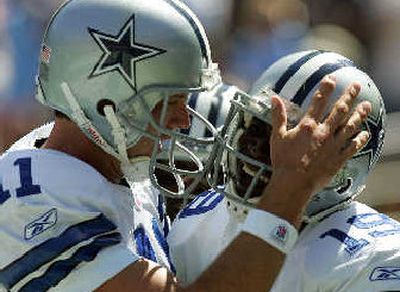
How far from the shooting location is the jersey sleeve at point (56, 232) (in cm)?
184

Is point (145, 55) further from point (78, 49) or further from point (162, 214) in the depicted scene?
point (162, 214)

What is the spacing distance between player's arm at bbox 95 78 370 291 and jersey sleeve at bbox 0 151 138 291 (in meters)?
0.08

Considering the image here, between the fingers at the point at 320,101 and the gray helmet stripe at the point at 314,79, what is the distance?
7.7 inches

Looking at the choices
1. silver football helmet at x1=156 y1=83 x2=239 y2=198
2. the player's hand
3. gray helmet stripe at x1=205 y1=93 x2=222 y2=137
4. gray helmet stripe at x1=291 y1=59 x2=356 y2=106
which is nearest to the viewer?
the player's hand

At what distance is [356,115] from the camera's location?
5.96 feet

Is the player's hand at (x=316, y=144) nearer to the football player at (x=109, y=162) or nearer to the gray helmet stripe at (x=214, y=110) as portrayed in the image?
the football player at (x=109, y=162)

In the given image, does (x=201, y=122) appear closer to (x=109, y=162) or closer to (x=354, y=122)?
(x=109, y=162)

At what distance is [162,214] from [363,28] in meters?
1.99

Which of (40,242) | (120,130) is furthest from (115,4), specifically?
(40,242)

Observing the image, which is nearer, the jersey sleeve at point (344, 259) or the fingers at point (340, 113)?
the fingers at point (340, 113)

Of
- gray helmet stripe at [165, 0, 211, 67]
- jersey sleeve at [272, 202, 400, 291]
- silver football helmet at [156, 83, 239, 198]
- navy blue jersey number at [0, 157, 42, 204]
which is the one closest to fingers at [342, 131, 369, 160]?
jersey sleeve at [272, 202, 400, 291]

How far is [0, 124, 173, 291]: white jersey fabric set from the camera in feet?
6.05

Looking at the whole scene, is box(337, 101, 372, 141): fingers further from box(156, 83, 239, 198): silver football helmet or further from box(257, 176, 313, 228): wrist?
box(156, 83, 239, 198): silver football helmet

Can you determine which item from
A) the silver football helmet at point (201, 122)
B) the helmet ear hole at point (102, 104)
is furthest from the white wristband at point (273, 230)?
the silver football helmet at point (201, 122)
